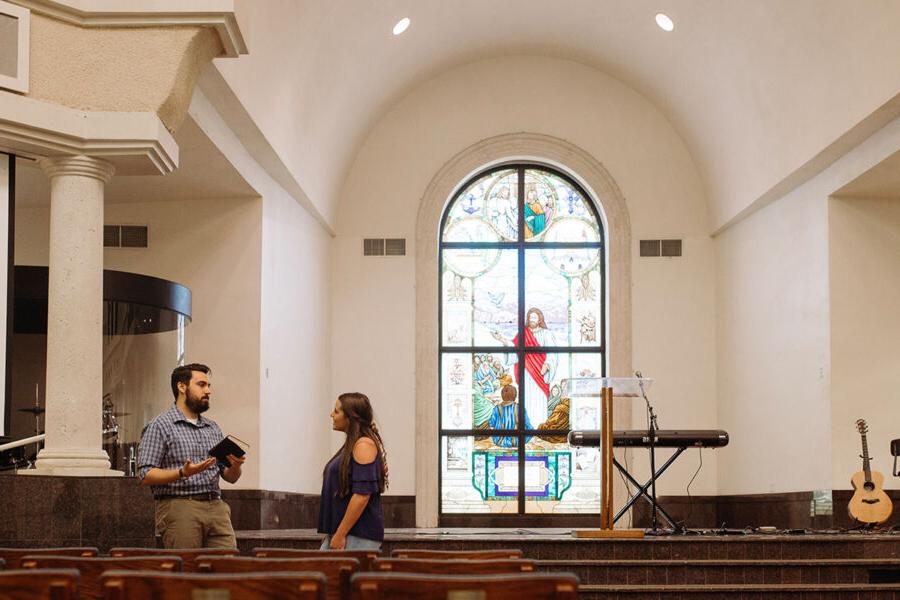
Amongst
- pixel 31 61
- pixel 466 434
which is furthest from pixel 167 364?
A: pixel 466 434

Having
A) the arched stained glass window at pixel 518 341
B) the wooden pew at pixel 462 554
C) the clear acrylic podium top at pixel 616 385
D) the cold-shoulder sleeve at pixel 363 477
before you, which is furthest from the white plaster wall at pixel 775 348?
the wooden pew at pixel 462 554

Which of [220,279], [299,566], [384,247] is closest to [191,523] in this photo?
[299,566]

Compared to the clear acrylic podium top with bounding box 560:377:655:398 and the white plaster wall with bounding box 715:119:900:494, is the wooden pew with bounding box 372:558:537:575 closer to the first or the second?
the clear acrylic podium top with bounding box 560:377:655:398

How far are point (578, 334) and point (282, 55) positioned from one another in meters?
5.90

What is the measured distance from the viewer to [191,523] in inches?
243

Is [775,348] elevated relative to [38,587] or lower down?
elevated

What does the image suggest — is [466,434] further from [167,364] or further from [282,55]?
[282,55]

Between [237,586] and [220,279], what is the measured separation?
816 cm

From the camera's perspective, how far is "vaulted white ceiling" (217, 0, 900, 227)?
9.73m

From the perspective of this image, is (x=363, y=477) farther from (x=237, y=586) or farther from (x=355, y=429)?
(x=237, y=586)

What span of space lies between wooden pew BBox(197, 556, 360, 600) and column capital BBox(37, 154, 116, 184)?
4.19 metres

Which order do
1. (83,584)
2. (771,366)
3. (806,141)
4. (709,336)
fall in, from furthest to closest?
(709,336) → (771,366) → (806,141) → (83,584)

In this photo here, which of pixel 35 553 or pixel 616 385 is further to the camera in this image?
pixel 616 385

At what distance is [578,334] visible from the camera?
15.0m
